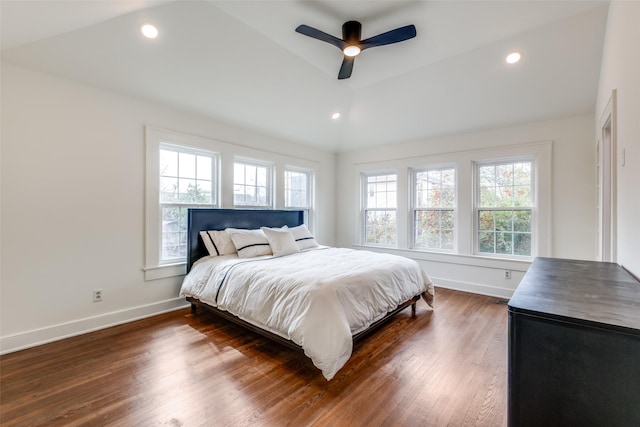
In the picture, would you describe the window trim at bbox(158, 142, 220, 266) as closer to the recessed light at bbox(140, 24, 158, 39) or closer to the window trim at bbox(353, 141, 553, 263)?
the recessed light at bbox(140, 24, 158, 39)

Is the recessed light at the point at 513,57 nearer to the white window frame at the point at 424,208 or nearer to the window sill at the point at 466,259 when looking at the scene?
the white window frame at the point at 424,208

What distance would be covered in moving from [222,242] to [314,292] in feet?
6.22

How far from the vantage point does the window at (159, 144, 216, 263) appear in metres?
3.54

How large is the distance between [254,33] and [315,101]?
1.45m

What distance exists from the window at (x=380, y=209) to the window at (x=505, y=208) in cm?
144

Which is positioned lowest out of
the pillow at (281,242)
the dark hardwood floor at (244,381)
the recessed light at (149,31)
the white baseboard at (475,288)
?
the dark hardwood floor at (244,381)

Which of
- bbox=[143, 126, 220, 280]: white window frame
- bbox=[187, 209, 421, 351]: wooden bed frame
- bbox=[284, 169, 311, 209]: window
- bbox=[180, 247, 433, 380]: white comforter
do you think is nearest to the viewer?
bbox=[180, 247, 433, 380]: white comforter

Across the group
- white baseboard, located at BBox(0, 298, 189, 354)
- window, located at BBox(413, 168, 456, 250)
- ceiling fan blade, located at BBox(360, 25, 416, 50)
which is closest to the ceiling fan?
ceiling fan blade, located at BBox(360, 25, 416, 50)

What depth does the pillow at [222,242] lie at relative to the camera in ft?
11.8

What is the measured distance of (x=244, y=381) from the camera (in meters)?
2.05

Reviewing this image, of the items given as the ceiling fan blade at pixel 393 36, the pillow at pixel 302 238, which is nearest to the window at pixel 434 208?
the pillow at pixel 302 238

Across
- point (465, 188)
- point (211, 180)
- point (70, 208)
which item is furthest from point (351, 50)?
point (70, 208)

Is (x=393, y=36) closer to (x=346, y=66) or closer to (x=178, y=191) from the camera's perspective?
(x=346, y=66)

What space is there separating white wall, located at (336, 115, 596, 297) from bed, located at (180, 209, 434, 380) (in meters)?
1.28
